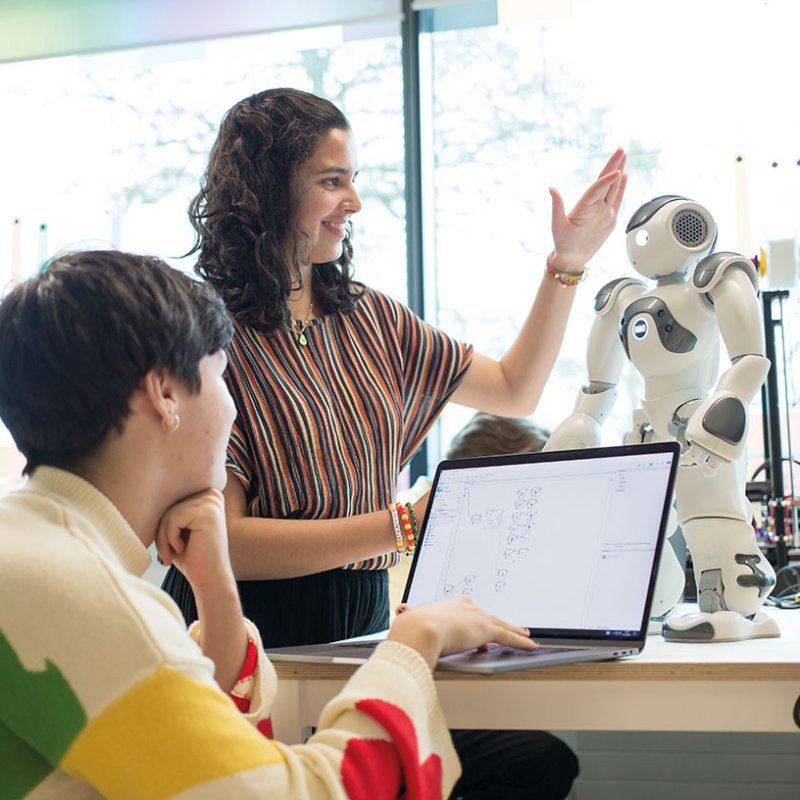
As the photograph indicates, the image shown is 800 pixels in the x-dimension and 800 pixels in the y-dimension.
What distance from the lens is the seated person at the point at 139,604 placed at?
27.5 inches

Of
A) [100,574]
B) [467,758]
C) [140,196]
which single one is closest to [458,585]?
[467,758]

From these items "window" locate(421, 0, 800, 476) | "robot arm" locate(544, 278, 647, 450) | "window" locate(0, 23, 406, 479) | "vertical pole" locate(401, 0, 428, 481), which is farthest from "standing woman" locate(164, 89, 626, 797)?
A: "window" locate(0, 23, 406, 479)

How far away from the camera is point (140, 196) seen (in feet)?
11.2

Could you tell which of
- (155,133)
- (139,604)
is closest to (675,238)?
(139,604)

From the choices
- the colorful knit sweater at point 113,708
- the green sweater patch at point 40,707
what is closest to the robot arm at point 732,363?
the colorful knit sweater at point 113,708

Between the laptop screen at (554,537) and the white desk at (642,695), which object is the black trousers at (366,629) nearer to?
the laptop screen at (554,537)

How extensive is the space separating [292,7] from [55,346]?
2817mm

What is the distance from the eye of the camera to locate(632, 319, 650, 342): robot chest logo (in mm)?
1346

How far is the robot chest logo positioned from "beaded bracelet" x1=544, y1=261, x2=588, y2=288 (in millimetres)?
185

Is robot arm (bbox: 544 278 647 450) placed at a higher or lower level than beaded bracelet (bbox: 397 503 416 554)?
higher

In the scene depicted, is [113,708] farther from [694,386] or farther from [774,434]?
[774,434]

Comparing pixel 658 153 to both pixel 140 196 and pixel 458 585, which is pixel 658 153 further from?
pixel 458 585

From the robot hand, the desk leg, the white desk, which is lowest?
the desk leg

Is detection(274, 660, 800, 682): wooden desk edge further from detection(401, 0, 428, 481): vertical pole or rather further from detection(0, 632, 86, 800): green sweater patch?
detection(401, 0, 428, 481): vertical pole
